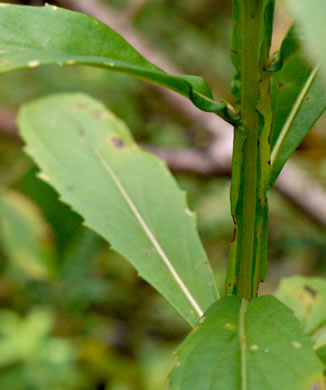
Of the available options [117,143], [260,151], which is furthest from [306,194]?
[260,151]

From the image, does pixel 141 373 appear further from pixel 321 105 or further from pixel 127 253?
pixel 321 105

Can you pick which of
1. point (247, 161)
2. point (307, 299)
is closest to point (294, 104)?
point (247, 161)

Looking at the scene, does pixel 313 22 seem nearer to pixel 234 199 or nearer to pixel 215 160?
pixel 234 199

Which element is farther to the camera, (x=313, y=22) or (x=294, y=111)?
(x=294, y=111)

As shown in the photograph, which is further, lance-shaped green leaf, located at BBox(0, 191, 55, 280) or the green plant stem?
lance-shaped green leaf, located at BBox(0, 191, 55, 280)

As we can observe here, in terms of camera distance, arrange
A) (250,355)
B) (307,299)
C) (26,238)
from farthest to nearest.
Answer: (26,238) < (307,299) < (250,355)

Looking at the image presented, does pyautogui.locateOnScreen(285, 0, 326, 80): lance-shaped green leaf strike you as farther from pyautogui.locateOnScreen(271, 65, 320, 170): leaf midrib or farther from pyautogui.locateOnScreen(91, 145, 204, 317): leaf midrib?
pyautogui.locateOnScreen(91, 145, 204, 317): leaf midrib

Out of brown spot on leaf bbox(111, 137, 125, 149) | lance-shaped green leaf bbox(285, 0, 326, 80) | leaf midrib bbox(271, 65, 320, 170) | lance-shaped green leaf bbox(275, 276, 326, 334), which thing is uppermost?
brown spot on leaf bbox(111, 137, 125, 149)

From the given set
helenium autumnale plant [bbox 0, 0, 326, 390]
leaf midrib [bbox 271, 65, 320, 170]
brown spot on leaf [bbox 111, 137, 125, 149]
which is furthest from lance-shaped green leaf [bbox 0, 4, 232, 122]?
brown spot on leaf [bbox 111, 137, 125, 149]
